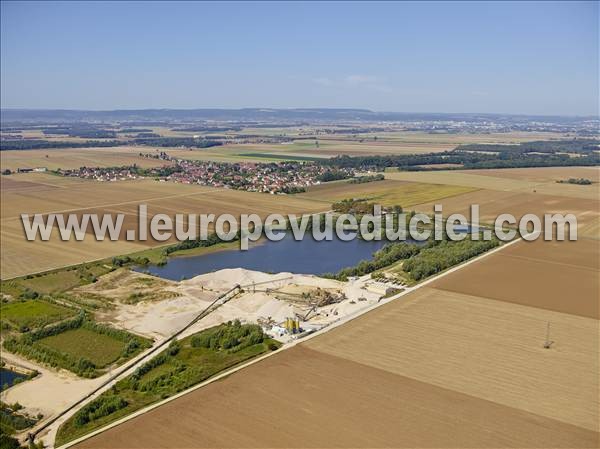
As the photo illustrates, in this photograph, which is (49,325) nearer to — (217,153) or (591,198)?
(591,198)

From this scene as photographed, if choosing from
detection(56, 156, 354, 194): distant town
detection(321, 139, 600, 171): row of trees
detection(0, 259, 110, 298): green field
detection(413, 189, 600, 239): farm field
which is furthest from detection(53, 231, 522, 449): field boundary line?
detection(321, 139, 600, 171): row of trees

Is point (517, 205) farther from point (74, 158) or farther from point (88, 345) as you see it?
point (74, 158)

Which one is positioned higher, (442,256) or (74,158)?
(74,158)

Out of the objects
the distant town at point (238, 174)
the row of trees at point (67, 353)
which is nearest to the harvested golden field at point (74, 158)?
the distant town at point (238, 174)

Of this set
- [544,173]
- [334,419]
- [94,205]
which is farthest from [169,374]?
[544,173]

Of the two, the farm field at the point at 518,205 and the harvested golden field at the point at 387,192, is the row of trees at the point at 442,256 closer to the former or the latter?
the farm field at the point at 518,205

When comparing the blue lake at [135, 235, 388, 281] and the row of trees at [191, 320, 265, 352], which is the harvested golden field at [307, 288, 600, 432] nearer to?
the row of trees at [191, 320, 265, 352]
